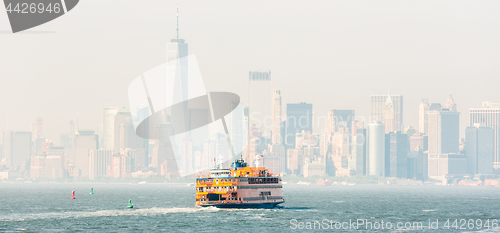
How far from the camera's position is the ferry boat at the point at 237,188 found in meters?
132

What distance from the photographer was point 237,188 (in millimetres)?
131750

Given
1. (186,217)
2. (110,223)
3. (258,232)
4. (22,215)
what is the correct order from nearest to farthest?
(258,232), (110,223), (186,217), (22,215)

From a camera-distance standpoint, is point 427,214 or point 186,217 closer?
point 186,217

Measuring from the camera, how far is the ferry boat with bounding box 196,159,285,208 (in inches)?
5197

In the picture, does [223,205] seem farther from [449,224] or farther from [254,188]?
[449,224]

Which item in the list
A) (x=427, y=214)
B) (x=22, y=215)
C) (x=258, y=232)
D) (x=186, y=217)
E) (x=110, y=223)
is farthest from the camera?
(x=427, y=214)

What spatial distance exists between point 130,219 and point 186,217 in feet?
31.7

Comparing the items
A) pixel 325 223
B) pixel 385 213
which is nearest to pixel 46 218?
pixel 325 223

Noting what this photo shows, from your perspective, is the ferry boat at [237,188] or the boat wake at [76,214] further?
the boat wake at [76,214]

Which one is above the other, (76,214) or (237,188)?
(237,188)

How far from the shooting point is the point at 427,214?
152 metres

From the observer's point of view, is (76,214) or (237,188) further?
(76,214)

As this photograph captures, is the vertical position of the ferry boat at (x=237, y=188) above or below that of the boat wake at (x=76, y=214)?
above

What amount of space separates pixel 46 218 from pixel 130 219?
14.9 meters
